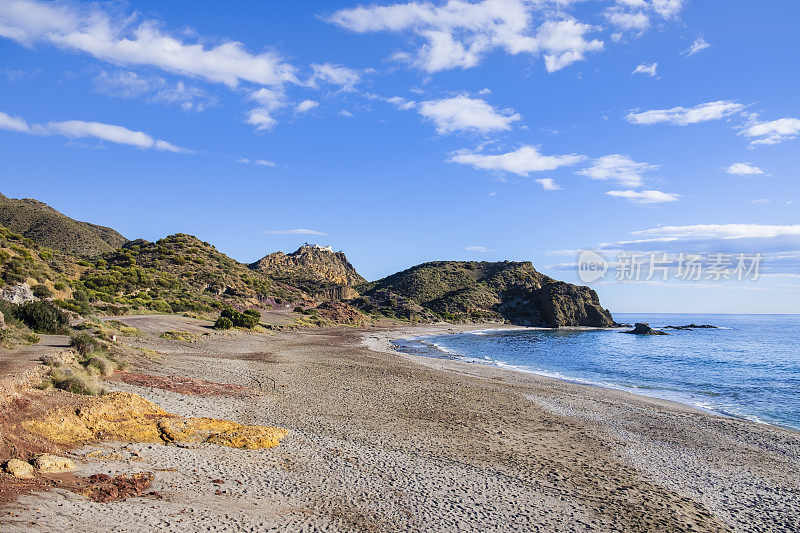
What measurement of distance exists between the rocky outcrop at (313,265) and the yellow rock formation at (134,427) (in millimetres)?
98091

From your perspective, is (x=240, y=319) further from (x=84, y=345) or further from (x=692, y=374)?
(x=692, y=374)

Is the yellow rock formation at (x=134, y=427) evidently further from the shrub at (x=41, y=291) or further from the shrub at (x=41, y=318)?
the shrub at (x=41, y=291)

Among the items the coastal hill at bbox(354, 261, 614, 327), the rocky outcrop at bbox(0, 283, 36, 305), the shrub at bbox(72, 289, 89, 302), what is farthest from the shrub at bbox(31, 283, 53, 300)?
the coastal hill at bbox(354, 261, 614, 327)

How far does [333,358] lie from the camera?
30797 mm

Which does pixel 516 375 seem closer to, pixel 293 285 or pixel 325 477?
pixel 325 477

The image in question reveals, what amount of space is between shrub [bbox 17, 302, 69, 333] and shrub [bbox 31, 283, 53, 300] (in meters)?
10.3

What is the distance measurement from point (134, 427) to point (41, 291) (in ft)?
89.6

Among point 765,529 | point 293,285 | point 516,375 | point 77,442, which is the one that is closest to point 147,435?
point 77,442

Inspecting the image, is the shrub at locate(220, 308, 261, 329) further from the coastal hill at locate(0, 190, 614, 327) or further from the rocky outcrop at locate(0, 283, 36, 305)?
the rocky outcrop at locate(0, 283, 36, 305)

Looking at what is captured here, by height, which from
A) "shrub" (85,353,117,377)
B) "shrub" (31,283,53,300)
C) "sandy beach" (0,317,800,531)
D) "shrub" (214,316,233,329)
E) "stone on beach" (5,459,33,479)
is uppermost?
"shrub" (31,283,53,300)

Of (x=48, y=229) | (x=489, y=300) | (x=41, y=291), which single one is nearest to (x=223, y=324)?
(x=41, y=291)

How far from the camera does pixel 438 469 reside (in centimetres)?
993

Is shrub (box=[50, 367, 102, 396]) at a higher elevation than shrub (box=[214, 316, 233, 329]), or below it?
higher

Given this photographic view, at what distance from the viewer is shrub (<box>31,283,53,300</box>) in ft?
96.2
